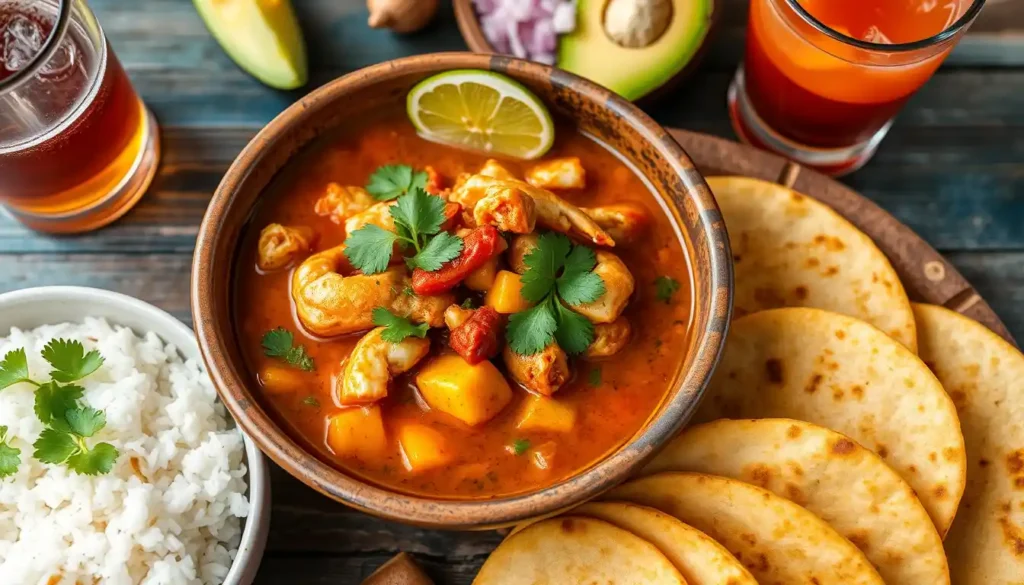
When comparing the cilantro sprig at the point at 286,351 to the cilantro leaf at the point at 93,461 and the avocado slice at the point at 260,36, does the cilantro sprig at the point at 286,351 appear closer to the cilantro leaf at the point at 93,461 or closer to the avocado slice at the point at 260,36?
the cilantro leaf at the point at 93,461

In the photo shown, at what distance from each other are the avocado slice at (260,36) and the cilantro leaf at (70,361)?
1173mm

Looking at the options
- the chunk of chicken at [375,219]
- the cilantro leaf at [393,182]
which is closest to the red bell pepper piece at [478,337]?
the chunk of chicken at [375,219]

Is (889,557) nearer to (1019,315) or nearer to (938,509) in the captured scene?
(938,509)

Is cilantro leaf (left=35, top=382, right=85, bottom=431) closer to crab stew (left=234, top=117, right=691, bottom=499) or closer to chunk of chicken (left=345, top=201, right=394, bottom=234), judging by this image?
crab stew (left=234, top=117, right=691, bottom=499)

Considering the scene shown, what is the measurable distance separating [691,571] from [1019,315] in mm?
1677

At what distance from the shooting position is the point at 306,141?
294cm

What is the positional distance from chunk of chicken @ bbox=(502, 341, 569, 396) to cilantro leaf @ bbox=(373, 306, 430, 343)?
243 mm

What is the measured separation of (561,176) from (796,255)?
2.59 ft

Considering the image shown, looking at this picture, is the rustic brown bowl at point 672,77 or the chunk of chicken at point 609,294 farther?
the rustic brown bowl at point 672,77

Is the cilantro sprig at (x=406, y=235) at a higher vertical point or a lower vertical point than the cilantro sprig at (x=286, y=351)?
higher

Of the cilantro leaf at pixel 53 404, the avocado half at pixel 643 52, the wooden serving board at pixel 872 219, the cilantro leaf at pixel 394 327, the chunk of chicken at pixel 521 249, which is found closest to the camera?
the cilantro leaf at pixel 394 327

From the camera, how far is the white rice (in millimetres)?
2721

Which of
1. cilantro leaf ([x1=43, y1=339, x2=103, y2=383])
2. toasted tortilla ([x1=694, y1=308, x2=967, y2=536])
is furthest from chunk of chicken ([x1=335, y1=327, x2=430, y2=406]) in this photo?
toasted tortilla ([x1=694, y1=308, x2=967, y2=536])

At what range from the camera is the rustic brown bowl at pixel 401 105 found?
2443mm
